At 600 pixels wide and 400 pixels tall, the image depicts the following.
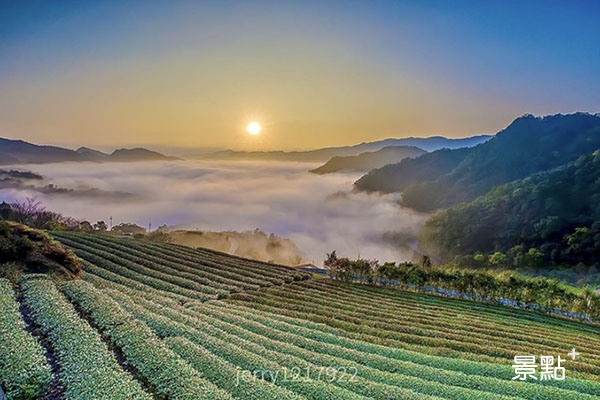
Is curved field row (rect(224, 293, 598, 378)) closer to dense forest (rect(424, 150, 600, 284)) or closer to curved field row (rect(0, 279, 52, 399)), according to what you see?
curved field row (rect(0, 279, 52, 399))

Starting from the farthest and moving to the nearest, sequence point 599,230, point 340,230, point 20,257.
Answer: point 340,230, point 599,230, point 20,257

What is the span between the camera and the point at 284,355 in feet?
43.8

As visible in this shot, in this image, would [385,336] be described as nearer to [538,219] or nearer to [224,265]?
[224,265]

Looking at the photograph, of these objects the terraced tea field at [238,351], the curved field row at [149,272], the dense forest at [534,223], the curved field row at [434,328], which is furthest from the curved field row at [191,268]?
the dense forest at [534,223]

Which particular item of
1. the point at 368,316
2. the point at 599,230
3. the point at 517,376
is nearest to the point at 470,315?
the point at 368,316

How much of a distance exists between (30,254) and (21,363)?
12801mm

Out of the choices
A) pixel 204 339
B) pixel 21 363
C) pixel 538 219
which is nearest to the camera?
pixel 21 363

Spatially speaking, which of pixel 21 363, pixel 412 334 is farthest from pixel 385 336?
pixel 21 363

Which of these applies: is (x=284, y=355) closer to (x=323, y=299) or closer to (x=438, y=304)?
(x=323, y=299)

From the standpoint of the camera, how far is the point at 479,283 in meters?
43.5

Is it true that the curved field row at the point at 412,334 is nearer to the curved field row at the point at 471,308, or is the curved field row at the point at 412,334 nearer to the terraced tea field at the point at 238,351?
the terraced tea field at the point at 238,351

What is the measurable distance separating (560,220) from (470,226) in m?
19.6

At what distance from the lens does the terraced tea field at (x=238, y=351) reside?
9898mm

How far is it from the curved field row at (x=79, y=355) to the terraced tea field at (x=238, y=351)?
37mm
